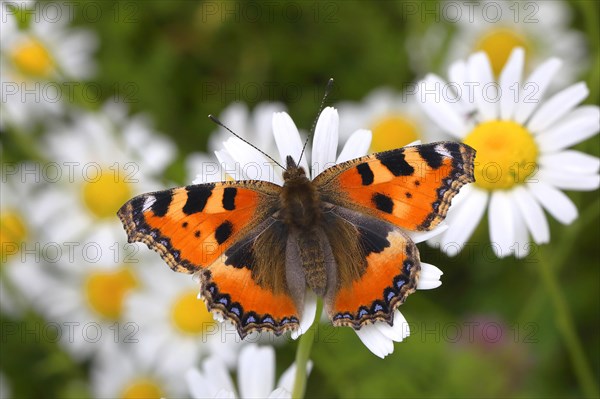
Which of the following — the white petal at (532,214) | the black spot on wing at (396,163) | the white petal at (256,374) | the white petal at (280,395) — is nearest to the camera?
the white petal at (280,395)

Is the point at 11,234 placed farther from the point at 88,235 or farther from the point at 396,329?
the point at 396,329

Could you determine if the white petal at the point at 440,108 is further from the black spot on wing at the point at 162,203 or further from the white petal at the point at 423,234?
the black spot on wing at the point at 162,203

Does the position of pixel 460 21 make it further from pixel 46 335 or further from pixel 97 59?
pixel 46 335

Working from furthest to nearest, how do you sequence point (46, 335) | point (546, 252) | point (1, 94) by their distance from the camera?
point (1, 94)
point (46, 335)
point (546, 252)

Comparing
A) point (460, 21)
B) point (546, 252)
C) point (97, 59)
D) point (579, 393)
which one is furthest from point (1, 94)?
point (579, 393)

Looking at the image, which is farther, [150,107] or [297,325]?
[150,107]

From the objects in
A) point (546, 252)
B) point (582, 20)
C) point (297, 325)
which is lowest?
point (297, 325)

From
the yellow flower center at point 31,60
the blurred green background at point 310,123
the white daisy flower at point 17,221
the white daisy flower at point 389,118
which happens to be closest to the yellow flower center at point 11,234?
the white daisy flower at point 17,221

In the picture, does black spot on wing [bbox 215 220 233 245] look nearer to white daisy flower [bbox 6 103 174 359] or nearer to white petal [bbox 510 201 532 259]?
white petal [bbox 510 201 532 259]
